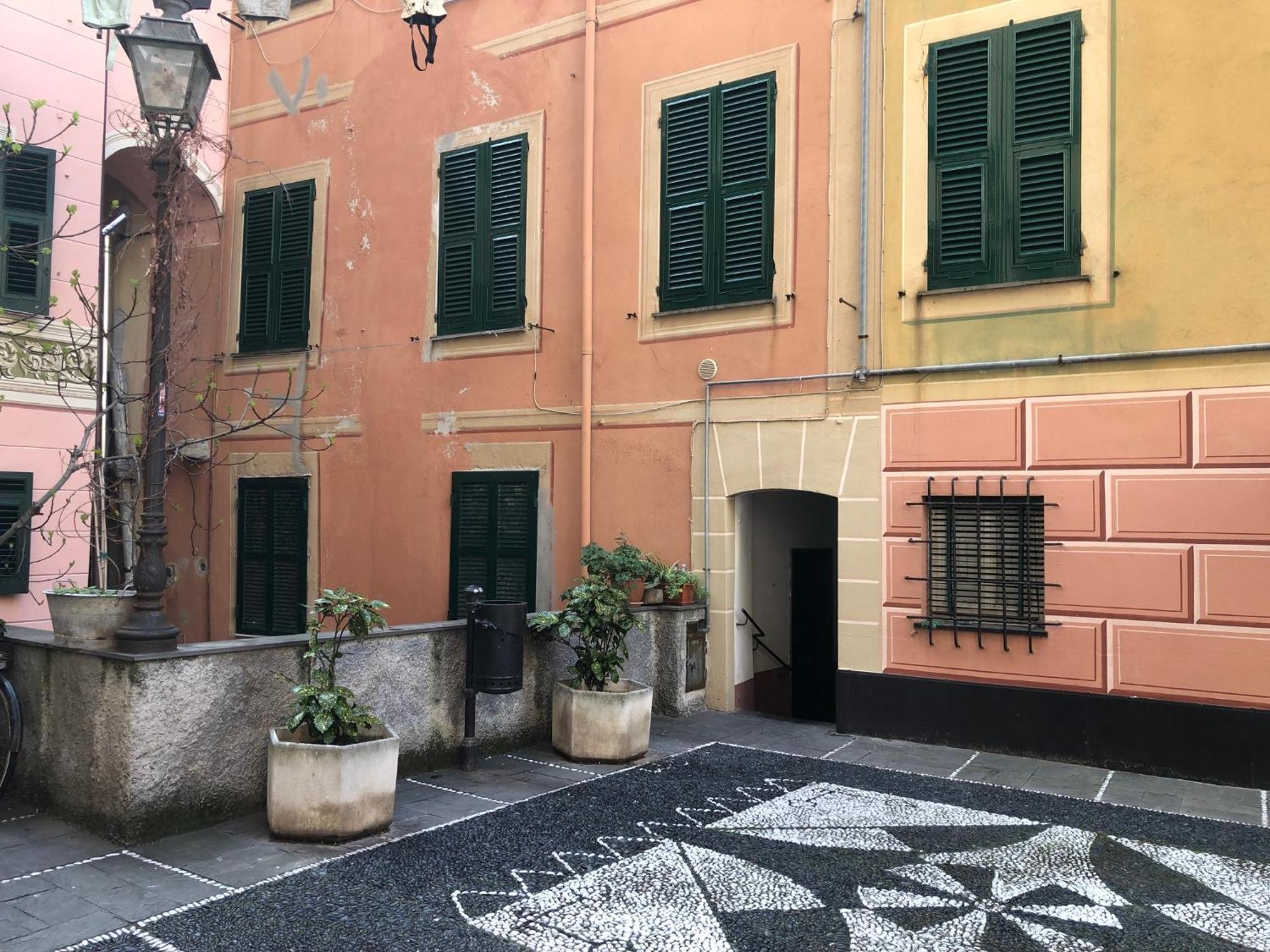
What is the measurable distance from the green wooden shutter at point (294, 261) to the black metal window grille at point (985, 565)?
7744 millimetres

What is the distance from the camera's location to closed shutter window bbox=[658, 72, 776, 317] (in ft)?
29.9

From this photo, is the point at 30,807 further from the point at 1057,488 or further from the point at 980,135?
the point at 980,135

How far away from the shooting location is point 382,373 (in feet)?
37.7

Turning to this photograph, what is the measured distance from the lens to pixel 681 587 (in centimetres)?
912

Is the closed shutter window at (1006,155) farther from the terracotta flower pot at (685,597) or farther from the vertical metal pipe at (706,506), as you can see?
the terracotta flower pot at (685,597)

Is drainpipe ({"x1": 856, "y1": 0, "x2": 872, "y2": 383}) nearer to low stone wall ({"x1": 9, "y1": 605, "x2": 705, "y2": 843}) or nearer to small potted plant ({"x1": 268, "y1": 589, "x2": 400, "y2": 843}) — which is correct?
low stone wall ({"x1": 9, "y1": 605, "x2": 705, "y2": 843})

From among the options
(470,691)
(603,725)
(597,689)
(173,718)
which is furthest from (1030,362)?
(173,718)

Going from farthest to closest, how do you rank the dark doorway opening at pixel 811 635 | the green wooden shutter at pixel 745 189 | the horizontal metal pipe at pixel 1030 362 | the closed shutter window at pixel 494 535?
the dark doorway opening at pixel 811 635 → the closed shutter window at pixel 494 535 → the green wooden shutter at pixel 745 189 → the horizontal metal pipe at pixel 1030 362

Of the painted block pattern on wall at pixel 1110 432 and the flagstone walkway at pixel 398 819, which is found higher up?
the painted block pattern on wall at pixel 1110 432

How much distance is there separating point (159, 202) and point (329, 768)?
3.27 meters

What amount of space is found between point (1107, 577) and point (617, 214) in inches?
215

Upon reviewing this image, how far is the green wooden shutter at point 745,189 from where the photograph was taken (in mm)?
9086

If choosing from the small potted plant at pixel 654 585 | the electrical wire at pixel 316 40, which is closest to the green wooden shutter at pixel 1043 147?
the small potted plant at pixel 654 585

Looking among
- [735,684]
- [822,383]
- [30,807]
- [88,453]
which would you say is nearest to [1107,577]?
[822,383]
